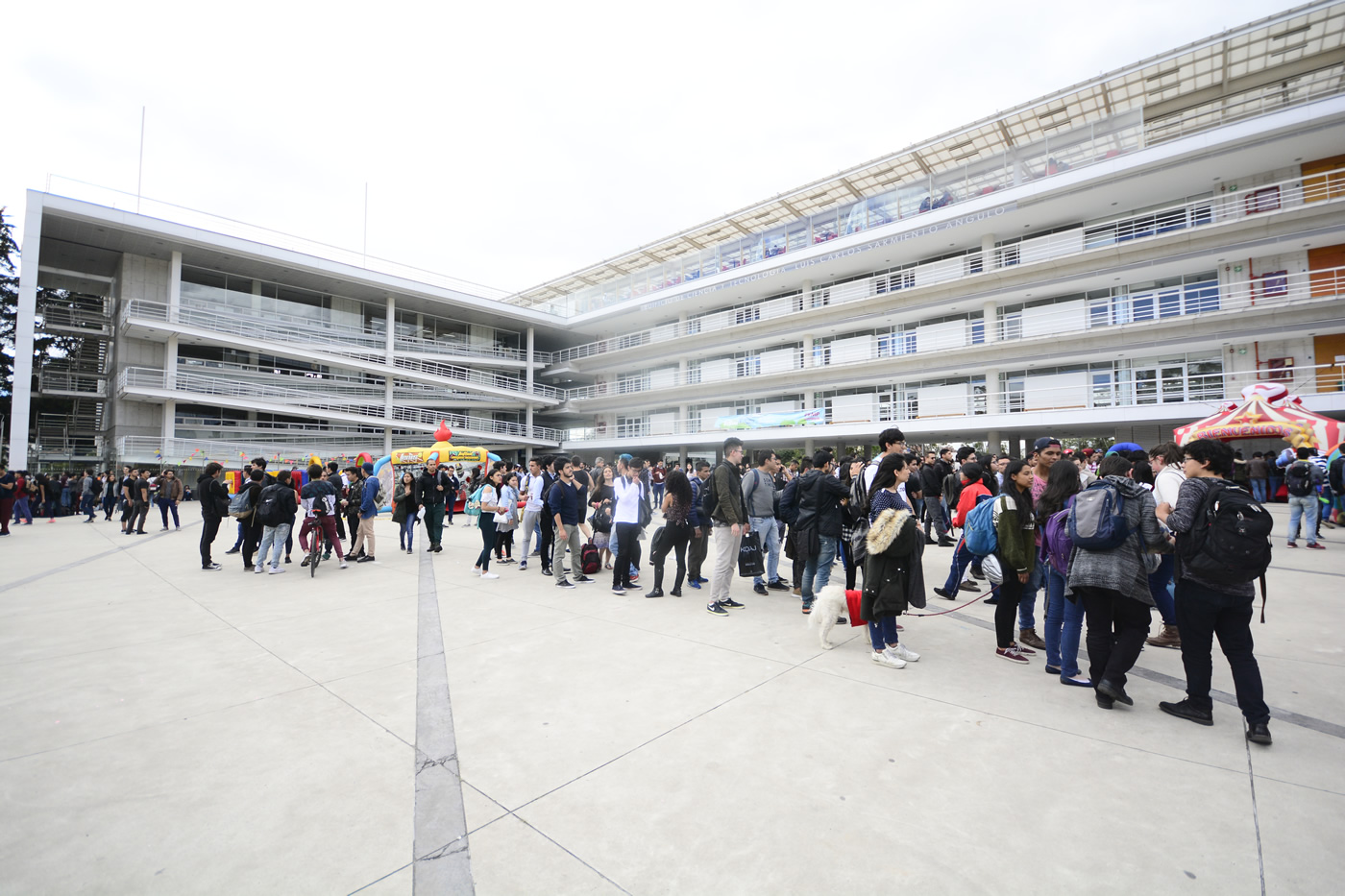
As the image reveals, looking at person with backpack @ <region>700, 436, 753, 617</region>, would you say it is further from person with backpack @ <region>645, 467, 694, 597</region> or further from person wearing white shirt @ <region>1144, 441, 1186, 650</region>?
person wearing white shirt @ <region>1144, 441, 1186, 650</region>

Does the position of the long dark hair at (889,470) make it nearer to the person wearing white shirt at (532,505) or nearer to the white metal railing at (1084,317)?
the person wearing white shirt at (532,505)

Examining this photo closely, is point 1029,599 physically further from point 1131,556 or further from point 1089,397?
point 1089,397

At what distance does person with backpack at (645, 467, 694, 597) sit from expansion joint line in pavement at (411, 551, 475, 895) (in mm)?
2891

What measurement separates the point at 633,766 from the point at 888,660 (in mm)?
2387

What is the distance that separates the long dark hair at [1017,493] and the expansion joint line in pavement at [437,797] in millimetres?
4352

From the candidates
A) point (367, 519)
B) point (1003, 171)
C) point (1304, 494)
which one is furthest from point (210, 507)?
point (1003, 171)

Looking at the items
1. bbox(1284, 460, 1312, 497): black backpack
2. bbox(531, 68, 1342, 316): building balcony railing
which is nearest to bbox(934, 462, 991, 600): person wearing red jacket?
bbox(1284, 460, 1312, 497): black backpack

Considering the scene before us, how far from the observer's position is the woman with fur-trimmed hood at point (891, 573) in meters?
4.38

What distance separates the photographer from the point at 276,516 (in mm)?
8156

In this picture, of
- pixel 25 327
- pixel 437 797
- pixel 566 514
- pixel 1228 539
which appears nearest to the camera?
pixel 437 797

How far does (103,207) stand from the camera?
25.0 metres

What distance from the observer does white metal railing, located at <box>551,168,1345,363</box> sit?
62.1 feet

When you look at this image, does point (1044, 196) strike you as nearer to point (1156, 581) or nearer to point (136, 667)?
point (1156, 581)

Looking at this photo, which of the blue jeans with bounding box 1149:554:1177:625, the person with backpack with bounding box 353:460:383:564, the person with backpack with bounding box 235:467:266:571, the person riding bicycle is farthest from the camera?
the person with backpack with bounding box 353:460:383:564
